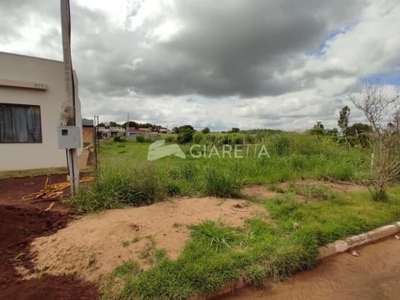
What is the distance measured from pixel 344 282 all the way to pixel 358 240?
109 centimetres

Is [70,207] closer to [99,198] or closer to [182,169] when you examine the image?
[99,198]

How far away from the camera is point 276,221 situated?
13.0 ft

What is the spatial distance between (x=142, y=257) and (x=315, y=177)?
5.93m

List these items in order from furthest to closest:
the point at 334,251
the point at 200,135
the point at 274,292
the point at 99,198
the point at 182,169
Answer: the point at 200,135, the point at 182,169, the point at 99,198, the point at 334,251, the point at 274,292

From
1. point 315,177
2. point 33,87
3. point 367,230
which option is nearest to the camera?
point 367,230

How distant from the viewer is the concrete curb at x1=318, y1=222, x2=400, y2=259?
Answer: 131 inches

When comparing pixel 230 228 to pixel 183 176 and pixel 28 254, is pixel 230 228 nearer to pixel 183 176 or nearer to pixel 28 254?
pixel 28 254

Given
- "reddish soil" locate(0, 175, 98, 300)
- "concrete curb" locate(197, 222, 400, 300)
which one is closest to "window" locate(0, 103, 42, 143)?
"reddish soil" locate(0, 175, 98, 300)

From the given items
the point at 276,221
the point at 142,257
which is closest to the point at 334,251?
the point at 276,221

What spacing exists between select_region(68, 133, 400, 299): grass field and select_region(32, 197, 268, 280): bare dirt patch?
171 millimetres

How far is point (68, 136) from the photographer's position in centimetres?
444

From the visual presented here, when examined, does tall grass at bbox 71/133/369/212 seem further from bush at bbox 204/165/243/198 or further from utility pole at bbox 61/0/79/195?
utility pole at bbox 61/0/79/195

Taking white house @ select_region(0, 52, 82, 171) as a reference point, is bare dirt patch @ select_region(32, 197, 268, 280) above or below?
below

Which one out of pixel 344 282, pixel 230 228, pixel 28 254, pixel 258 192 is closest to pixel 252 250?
pixel 230 228
